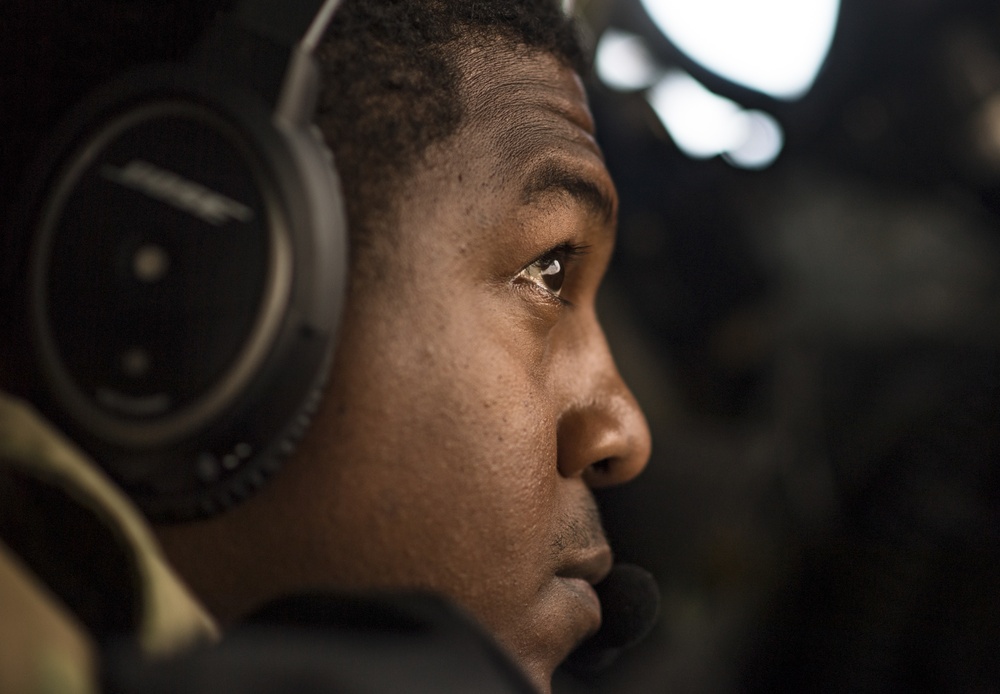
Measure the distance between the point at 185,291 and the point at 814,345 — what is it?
1.64m

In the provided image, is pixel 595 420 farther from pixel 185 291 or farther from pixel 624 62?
pixel 624 62

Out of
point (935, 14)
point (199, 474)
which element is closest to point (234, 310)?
point (199, 474)

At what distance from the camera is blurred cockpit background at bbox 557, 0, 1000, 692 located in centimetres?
158

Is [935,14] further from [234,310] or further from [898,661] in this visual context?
[234,310]

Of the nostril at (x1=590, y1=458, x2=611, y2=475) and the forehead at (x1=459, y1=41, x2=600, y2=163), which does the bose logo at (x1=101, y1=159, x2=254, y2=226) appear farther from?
the nostril at (x1=590, y1=458, x2=611, y2=475)

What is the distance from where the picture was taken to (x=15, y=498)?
425 mm

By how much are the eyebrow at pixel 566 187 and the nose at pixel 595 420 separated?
0.12m

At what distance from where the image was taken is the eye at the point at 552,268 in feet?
2.17

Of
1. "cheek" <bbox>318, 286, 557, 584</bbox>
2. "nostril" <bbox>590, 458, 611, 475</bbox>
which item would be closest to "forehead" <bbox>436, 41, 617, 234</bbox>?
"cheek" <bbox>318, 286, 557, 584</bbox>

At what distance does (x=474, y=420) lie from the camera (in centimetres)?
53

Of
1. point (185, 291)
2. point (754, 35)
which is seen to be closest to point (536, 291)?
point (185, 291)

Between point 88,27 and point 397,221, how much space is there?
25 cm

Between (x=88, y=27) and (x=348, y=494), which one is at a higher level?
(x=88, y=27)

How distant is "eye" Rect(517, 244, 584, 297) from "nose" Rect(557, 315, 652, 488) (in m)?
0.05
